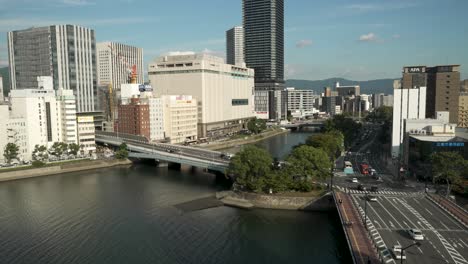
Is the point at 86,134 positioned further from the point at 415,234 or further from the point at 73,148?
the point at 415,234

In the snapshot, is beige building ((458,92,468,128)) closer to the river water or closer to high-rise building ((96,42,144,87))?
the river water

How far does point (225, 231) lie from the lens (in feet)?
71.4

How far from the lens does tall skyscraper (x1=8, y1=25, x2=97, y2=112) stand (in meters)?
61.9

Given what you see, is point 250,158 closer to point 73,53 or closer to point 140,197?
point 140,197

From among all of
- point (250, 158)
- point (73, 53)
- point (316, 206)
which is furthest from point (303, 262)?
point (73, 53)

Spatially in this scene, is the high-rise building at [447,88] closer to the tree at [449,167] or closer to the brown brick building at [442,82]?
the brown brick building at [442,82]

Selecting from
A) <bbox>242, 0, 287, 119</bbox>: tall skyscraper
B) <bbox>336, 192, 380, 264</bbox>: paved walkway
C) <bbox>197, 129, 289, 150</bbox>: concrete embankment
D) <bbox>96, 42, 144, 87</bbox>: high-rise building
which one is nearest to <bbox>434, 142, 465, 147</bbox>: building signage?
<bbox>336, 192, 380, 264</bbox>: paved walkway

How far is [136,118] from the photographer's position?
165 feet

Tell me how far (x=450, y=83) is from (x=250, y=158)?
38133mm

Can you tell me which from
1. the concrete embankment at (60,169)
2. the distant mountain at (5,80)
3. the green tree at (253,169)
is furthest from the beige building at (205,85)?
the distant mountain at (5,80)

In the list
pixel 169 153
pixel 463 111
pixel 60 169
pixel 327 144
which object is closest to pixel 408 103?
pixel 327 144

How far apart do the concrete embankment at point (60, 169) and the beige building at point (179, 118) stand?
1172 centimetres

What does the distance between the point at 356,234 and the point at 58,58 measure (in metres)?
57.0

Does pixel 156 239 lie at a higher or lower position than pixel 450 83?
lower
